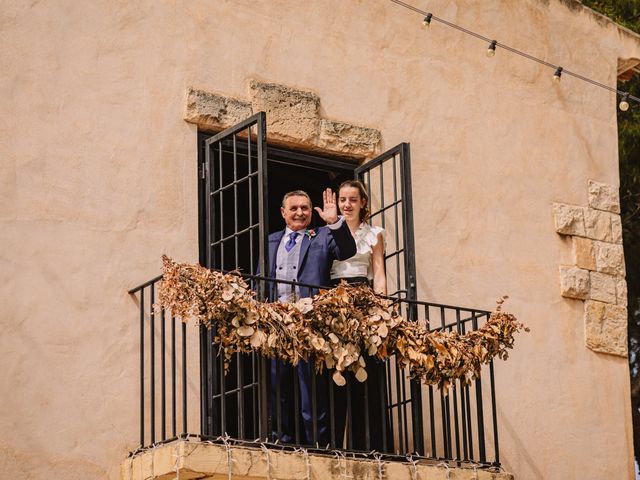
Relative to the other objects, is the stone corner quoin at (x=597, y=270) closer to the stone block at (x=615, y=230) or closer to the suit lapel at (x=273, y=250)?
the stone block at (x=615, y=230)

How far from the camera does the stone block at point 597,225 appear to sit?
10227mm

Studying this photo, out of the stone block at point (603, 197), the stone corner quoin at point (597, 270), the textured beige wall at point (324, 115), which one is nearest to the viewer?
the textured beige wall at point (324, 115)

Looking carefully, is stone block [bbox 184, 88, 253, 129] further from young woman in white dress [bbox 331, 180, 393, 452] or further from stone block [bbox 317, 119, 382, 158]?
young woman in white dress [bbox 331, 180, 393, 452]

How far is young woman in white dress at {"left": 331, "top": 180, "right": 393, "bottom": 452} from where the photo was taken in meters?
8.18

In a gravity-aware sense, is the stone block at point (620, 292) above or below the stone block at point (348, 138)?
below

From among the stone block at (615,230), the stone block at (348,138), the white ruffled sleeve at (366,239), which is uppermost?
the stone block at (348,138)

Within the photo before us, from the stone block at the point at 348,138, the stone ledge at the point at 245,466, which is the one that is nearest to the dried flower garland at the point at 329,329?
the stone ledge at the point at 245,466

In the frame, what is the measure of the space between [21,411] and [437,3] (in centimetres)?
440

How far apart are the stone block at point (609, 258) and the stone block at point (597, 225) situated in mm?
56

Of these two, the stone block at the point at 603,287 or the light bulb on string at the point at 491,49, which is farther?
the stone block at the point at 603,287

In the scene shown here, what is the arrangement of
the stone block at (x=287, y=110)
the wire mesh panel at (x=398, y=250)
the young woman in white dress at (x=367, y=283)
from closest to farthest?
the young woman in white dress at (x=367, y=283) < the wire mesh panel at (x=398, y=250) < the stone block at (x=287, y=110)

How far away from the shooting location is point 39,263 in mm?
7898

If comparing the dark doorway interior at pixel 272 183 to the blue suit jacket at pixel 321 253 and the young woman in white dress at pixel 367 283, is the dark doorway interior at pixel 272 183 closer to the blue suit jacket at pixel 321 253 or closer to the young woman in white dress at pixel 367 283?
the blue suit jacket at pixel 321 253

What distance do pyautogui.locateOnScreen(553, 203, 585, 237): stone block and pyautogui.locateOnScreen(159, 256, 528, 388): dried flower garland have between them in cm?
185
